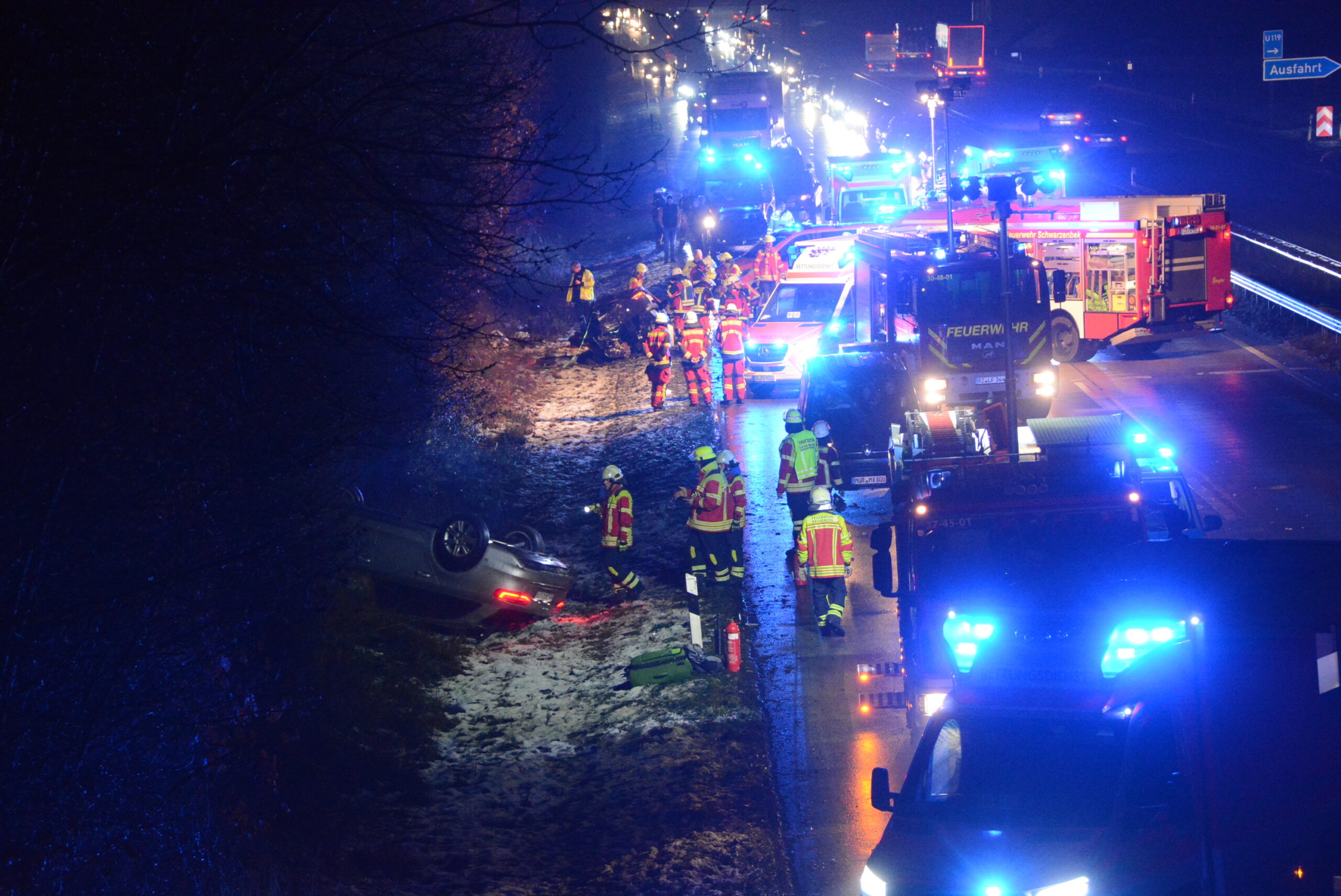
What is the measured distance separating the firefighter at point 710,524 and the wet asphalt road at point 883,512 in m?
0.65

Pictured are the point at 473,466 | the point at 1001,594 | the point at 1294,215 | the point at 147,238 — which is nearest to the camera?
the point at 147,238

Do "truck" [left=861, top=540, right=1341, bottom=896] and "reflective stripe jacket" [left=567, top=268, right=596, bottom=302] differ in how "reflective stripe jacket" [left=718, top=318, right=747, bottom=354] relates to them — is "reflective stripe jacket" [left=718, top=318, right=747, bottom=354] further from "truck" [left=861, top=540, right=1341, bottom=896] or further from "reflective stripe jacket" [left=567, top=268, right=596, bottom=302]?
"truck" [left=861, top=540, right=1341, bottom=896]

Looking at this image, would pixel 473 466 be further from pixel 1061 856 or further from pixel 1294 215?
pixel 1294 215

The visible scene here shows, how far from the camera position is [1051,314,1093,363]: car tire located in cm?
2402

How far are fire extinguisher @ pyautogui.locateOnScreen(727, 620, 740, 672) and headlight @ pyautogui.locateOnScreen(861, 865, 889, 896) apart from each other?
502 centimetres

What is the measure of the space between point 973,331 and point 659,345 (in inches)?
231

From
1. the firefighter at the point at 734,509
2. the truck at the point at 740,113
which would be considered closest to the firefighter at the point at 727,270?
the truck at the point at 740,113

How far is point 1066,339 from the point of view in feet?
79.5

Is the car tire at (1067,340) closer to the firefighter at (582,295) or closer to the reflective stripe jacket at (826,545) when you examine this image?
the firefighter at (582,295)

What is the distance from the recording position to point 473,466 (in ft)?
59.1

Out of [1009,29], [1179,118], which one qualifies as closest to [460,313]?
[1179,118]

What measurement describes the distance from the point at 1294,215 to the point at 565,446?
27.8m

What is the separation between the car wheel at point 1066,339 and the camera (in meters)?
24.0

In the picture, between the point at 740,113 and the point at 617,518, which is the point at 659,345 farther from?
the point at 740,113
